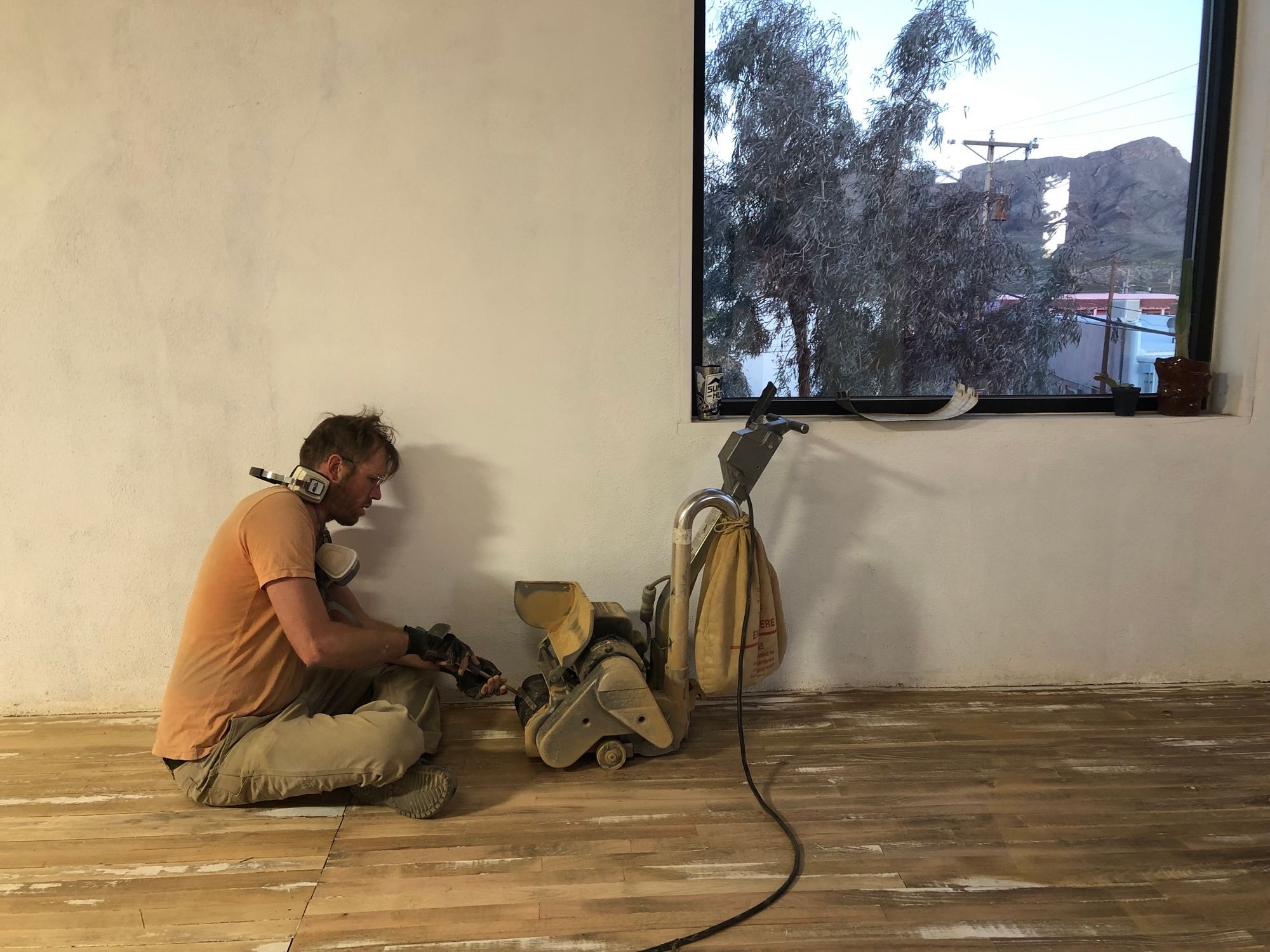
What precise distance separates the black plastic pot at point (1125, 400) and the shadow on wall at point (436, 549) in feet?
6.29

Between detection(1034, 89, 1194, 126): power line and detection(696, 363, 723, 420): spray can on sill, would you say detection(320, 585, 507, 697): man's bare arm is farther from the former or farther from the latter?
detection(1034, 89, 1194, 126): power line

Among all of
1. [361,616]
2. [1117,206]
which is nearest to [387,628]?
[361,616]

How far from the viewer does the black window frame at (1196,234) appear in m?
2.70

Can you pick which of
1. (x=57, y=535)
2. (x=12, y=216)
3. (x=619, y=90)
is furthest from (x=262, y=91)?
(x=57, y=535)

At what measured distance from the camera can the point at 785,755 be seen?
2420 mm

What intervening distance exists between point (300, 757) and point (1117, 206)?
Result: 284cm

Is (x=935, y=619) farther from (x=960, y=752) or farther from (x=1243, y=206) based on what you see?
(x=1243, y=206)

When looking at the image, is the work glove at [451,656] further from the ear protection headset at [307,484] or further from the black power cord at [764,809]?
the black power cord at [764,809]

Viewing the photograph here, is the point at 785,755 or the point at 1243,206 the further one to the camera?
the point at 1243,206

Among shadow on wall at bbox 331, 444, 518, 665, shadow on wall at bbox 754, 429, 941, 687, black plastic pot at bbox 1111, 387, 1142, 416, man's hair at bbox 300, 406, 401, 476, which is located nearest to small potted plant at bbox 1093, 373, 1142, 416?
black plastic pot at bbox 1111, 387, 1142, 416

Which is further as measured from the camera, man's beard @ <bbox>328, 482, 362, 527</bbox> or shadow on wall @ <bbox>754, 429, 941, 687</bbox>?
shadow on wall @ <bbox>754, 429, 941, 687</bbox>

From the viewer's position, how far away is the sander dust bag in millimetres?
2340

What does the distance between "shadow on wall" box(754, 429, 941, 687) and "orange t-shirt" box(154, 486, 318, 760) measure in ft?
4.34

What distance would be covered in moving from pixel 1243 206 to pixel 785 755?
7.06 feet
